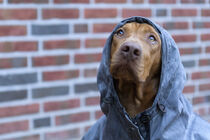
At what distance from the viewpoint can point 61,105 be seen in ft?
11.4

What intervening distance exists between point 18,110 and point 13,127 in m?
0.15

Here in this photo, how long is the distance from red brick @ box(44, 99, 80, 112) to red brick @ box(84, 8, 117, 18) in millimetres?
811

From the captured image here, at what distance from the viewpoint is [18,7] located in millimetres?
3172

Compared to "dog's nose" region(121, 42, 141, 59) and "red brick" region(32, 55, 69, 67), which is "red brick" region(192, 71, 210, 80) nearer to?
"red brick" region(32, 55, 69, 67)

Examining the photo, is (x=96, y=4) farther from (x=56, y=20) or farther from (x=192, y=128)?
(x=192, y=128)

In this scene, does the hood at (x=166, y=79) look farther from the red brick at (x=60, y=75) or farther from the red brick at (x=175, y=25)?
the red brick at (x=175, y=25)

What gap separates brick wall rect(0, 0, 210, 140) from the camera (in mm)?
3193

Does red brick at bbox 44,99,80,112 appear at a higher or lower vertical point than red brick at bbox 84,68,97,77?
lower

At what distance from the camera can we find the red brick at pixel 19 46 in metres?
3.14

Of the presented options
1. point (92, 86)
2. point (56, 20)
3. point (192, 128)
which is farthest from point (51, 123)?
point (192, 128)

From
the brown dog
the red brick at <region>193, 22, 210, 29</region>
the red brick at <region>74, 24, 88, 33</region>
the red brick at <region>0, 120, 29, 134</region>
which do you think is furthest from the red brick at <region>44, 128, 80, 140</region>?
the red brick at <region>193, 22, 210, 29</region>

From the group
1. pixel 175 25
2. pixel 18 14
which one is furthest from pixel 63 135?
pixel 175 25

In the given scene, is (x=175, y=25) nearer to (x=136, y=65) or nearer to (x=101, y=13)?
(x=101, y=13)

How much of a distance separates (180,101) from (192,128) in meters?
0.20
